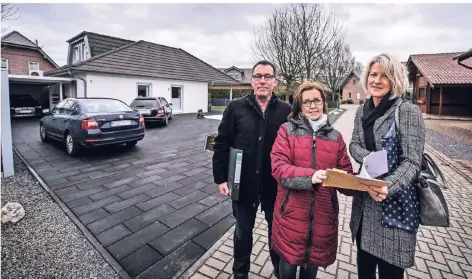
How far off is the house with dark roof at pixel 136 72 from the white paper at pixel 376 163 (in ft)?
55.3

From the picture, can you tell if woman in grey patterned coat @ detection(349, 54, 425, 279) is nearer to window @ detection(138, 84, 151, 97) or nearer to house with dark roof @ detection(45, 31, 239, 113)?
house with dark roof @ detection(45, 31, 239, 113)

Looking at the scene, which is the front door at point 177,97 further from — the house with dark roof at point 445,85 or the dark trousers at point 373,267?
the dark trousers at point 373,267

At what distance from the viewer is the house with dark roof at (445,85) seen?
1930 cm

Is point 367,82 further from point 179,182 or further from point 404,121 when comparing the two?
point 179,182

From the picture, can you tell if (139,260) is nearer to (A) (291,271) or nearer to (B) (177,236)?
(B) (177,236)

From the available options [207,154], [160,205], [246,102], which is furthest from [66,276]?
[207,154]

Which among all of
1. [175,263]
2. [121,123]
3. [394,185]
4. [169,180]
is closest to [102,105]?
[121,123]

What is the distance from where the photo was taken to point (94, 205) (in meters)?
4.05

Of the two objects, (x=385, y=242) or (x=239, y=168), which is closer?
(x=385, y=242)

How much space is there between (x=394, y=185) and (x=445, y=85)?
75.6 feet

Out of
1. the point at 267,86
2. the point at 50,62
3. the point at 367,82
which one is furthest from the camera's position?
the point at 50,62

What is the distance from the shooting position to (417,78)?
26047mm

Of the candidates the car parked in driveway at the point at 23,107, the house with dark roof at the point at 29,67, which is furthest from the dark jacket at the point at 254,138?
the car parked in driveway at the point at 23,107

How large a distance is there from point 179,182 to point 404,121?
427 cm
